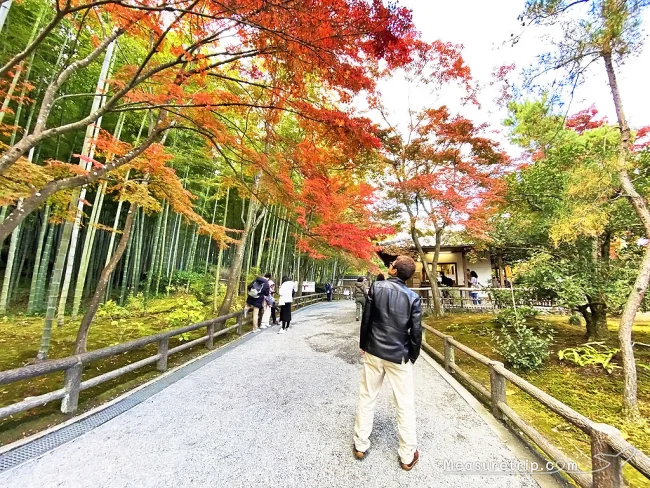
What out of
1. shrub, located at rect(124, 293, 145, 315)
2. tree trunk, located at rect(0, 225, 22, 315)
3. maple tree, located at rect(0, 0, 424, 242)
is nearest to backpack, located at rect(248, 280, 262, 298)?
maple tree, located at rect(0, 0, 424, 242)

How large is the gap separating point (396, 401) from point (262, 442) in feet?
3.63

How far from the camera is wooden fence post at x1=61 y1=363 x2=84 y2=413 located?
247cm

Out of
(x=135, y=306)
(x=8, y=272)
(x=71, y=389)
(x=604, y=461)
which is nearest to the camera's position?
(x=604, y=461)

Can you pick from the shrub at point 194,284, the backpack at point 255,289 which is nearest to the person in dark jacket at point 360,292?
the backpack at point 255,289

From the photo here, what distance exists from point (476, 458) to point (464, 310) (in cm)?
923

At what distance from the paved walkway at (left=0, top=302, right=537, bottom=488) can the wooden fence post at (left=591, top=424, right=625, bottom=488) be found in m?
0.40

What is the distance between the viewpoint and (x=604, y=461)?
154 cm

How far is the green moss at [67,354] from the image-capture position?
2.42 meters

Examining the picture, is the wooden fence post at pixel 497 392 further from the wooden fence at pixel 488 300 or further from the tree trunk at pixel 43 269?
the tree trunk at pixel 43 269

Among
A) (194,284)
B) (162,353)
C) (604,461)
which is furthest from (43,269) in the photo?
(604,461)

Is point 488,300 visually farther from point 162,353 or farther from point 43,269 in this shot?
Answer: point 43,269

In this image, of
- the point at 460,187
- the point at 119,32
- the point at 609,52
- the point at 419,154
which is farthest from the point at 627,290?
the point at 119,32

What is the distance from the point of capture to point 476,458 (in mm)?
2021

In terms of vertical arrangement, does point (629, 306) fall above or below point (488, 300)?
above
